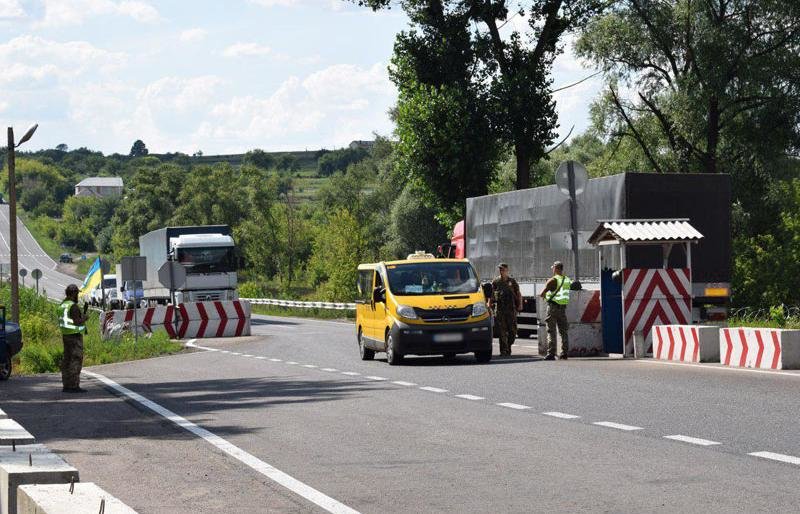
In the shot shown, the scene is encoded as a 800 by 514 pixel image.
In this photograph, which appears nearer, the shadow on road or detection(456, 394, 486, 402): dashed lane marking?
the shadow on road

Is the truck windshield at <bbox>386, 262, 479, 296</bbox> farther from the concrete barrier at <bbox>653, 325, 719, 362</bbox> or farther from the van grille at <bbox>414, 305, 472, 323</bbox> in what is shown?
the concrete barrier at <bbox>653, 325, 719, 362</bbox>

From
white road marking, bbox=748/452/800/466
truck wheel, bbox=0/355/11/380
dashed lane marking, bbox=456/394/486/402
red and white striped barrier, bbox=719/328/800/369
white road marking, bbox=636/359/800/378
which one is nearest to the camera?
white road marking, bbox=748/452/800/466

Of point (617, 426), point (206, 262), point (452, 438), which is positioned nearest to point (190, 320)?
point (206, 262)

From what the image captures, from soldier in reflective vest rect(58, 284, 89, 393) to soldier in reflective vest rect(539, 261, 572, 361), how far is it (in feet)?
26.8

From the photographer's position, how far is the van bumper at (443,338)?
82.7 ft

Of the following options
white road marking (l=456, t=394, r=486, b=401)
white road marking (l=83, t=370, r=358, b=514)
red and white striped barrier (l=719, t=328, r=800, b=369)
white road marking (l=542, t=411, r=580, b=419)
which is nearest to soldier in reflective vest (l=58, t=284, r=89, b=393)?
white road marking (l=83, t=370, r=358, b=514)

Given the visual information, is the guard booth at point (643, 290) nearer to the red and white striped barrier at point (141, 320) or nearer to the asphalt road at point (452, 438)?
the asphalt road at point (452, 438)

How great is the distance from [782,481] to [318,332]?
→ 3776cm

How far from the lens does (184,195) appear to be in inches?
5674

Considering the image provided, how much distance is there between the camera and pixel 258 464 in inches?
444

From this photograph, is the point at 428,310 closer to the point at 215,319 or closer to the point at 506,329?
the point at 506,329

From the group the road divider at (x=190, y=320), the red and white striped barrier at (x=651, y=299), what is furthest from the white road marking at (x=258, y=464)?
the road divider at (x=190, y=320)

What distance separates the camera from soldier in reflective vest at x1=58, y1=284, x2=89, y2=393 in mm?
21562

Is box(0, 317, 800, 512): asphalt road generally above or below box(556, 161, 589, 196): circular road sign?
below
